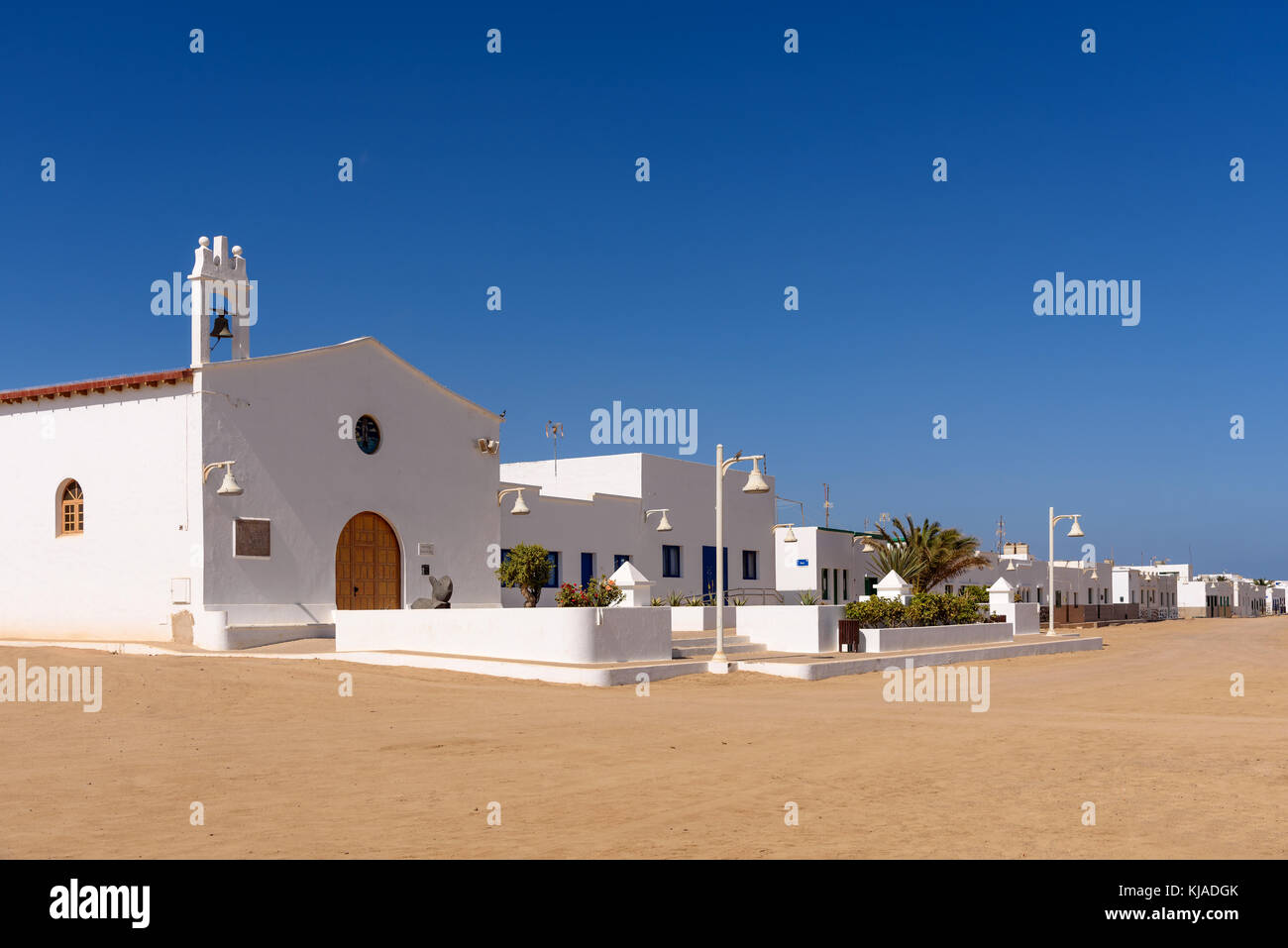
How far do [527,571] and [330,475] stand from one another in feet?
19.7

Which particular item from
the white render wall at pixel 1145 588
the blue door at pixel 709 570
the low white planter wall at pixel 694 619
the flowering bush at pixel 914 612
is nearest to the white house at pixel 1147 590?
the white render wall at pixel 1145 588

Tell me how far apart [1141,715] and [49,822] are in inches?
503

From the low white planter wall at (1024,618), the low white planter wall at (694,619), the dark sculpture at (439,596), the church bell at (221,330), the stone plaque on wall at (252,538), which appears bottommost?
the low white planter wall at (1024,618)

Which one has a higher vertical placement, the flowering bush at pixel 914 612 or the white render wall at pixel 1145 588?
the flowering bush at pixel 914 612

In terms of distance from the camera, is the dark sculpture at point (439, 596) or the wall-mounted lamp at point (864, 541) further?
the wall-mounted lamp at point (864, 541)

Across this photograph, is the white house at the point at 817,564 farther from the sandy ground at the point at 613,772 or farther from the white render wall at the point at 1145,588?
the white render wall at the point at 1145,588

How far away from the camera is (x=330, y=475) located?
83.2 feet

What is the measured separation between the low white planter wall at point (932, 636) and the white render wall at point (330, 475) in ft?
31.7

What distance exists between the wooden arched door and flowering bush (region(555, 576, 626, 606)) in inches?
219

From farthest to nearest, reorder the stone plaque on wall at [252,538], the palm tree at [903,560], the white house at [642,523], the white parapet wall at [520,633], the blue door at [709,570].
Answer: the palm tree at [903,560]
the blue door at [709,570]
the white house at [642,523]
the stone plaque on wall at [252,538]
the white parapet wall at [520,633]

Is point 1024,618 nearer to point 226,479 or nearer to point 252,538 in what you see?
point 252,538

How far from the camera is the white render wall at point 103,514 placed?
74.4ft
